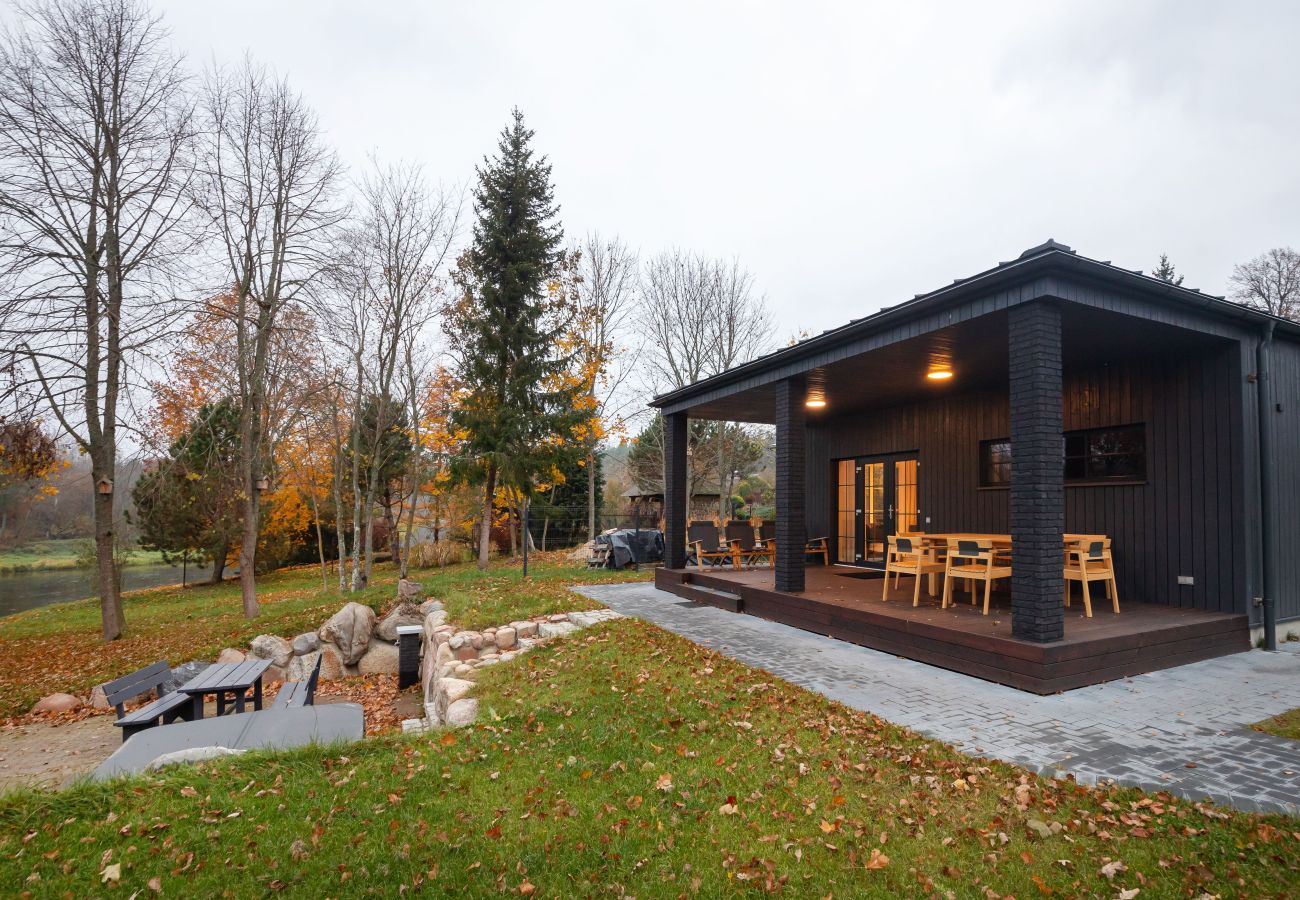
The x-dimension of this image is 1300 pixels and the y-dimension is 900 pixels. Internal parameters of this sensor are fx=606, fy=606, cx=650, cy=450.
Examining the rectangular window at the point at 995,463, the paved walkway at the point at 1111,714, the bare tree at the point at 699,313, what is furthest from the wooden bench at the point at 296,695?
the bare tree at the point at 699,313

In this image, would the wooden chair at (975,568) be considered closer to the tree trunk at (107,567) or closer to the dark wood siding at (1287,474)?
the dark wood siding at (1287,474)

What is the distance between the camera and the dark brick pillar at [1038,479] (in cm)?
463

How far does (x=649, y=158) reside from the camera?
20203 mm

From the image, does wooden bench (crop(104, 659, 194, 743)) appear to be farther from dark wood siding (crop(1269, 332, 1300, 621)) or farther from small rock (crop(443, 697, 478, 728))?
dark wood siding (crop(1269, 332, 1300, 621))

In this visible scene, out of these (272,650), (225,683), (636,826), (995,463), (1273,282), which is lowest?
(272,650)

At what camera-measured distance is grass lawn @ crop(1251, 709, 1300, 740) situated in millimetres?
3734

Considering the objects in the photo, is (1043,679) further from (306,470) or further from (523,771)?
(306,470)

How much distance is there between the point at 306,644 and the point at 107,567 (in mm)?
3587

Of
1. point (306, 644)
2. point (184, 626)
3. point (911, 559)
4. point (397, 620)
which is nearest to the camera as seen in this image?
point (911, 559)

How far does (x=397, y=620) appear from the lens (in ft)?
27.9

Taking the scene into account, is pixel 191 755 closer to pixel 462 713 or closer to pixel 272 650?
pixel 462 713

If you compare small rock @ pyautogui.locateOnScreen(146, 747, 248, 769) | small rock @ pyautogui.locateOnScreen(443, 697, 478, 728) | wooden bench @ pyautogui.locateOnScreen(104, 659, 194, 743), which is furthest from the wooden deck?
wooden bench @ pyautogui.locateOnScreen(104, 659, 194, 743)

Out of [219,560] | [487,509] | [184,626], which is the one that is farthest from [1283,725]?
[219,560]

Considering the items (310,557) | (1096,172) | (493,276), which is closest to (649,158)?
(493,276)
